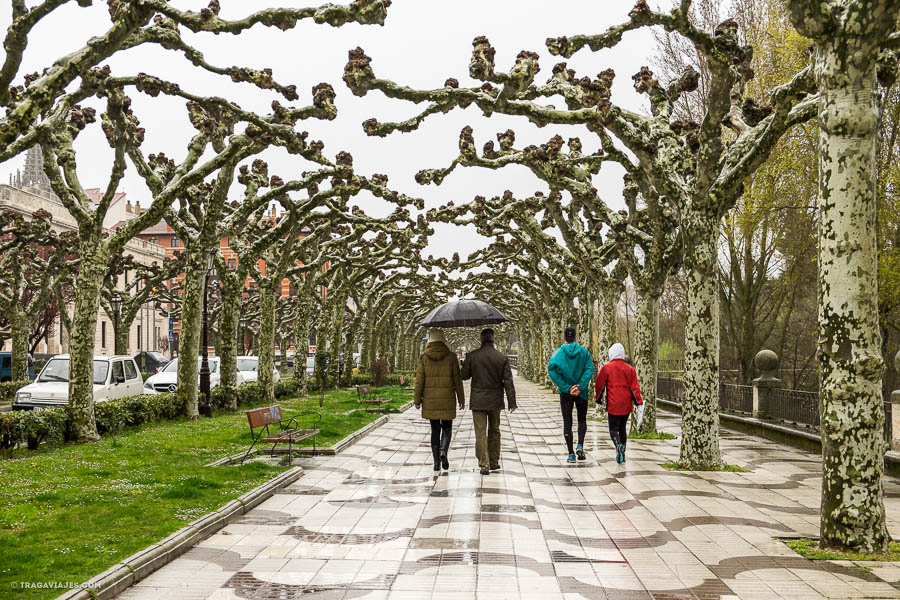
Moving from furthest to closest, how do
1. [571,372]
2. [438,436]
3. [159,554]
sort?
[571,372] < [438,436] < [159,554]

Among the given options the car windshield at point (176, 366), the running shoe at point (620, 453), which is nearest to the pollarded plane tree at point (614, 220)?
the running shoe at point (620, 453)

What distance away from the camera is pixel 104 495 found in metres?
8.62

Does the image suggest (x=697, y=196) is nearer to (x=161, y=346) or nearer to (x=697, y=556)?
(x=697, y=556)

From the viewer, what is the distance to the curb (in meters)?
5.28

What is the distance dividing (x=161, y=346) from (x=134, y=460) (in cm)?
6615

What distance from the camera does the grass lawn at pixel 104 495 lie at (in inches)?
237

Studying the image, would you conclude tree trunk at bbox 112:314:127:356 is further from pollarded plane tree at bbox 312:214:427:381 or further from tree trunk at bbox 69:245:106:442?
tree trunk at bbox 69:245:106:442

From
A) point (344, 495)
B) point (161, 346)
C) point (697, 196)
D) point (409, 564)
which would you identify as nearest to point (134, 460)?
point (344, 495)

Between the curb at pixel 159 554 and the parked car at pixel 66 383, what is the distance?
10.3 m

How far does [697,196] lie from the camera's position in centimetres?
1123

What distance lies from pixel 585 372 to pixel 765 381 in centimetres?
740

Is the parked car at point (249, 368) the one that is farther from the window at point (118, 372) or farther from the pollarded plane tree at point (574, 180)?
the pollarded plane tree at point (574, 180)

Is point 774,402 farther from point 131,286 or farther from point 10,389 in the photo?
point 131,286

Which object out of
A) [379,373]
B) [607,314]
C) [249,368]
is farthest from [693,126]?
[379,373]
